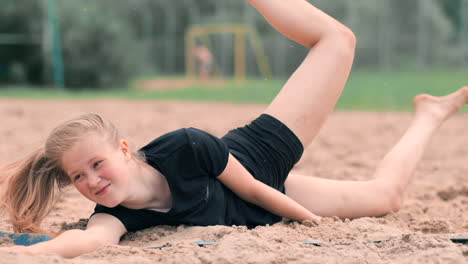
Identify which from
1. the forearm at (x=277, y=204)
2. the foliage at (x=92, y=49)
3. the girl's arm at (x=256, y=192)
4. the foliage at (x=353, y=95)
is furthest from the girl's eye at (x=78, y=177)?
the foliage at (x=92, y=49)

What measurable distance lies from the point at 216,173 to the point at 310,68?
2.85 ft

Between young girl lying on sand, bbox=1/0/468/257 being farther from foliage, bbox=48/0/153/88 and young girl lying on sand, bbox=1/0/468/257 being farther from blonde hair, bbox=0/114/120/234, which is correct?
foliage, bbox=48/0/153/88

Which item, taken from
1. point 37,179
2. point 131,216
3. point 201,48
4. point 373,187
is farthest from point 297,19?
point 201,48

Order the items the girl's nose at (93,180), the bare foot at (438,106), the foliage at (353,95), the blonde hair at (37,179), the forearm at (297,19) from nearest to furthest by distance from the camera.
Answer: the girl's nose at (93,180) < the blonde hair at (37,179) < the forearm at (297,19) < the bare foot at (438,106) < the foliage at (353,95)

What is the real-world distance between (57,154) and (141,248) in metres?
0.51

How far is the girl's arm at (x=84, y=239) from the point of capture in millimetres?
2192

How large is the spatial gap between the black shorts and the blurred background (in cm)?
859

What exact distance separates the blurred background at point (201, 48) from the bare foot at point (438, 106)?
785 centimetres

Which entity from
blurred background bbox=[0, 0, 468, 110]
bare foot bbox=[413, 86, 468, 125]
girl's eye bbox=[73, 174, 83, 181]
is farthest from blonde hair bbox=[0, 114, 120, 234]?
blurred background bbox=[0, 0, 468, 110]

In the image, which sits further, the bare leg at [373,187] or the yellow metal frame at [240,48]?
the yellow metal frame at [240,48]

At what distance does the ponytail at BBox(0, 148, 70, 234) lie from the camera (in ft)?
8.39

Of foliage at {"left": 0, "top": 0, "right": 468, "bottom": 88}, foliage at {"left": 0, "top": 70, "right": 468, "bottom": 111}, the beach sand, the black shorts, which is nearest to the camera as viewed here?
the beach sand

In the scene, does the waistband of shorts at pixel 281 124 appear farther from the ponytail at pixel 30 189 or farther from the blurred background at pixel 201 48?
the blurred background at pixel 201 48

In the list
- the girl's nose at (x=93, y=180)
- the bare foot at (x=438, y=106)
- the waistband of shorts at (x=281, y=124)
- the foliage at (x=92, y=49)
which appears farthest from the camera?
the foliage at (x=92, y=49)
